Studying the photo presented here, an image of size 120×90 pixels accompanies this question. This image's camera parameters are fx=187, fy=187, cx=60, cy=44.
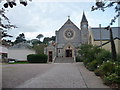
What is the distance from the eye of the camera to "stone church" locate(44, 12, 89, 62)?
50938 millimetres

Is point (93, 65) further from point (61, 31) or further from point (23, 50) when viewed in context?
point (23, 50)

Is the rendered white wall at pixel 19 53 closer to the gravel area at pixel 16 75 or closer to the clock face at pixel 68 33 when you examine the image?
the clock face at pixel 68 33

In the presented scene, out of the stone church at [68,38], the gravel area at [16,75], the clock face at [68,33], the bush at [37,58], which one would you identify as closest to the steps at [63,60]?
the stone church at [68,38]

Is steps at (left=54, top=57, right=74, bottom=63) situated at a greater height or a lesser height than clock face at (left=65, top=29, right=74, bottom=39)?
lesser

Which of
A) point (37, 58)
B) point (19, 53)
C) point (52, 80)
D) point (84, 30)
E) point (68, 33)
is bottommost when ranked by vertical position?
point (52, 80)

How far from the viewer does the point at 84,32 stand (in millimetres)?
52156

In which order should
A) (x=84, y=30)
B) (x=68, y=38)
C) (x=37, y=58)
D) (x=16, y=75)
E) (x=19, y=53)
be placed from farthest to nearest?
1. (x=19, y=53)
2. (x=84, y=30)
3. (x=68, y=38)
4. (x=37, y=58)
5. (x=16, y=75)

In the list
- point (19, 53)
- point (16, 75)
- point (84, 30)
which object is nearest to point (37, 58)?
point (19, 53)

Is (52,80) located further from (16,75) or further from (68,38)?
(68,38)

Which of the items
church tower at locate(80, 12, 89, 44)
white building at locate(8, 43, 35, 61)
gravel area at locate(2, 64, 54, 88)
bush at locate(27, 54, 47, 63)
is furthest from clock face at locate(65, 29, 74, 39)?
gravel area at locate(2, 64, 54, 88)

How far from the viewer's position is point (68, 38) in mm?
51812

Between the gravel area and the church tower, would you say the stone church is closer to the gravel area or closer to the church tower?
the church tower

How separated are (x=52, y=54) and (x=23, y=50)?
1145 centimetres

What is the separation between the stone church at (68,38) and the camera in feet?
167
